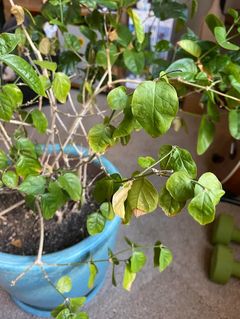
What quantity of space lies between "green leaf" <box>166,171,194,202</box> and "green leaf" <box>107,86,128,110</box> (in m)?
0.13

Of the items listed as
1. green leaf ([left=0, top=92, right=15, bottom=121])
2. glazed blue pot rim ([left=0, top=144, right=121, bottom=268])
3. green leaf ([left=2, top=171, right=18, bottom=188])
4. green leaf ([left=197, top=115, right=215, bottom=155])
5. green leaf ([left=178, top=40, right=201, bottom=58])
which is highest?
green leaf ([left=178, top=40, right=201, bottom=58])

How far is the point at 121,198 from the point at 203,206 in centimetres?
12

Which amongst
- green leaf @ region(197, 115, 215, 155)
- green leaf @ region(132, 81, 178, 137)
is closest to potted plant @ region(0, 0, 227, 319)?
green leaf @ region(132, 81, 178, 137)

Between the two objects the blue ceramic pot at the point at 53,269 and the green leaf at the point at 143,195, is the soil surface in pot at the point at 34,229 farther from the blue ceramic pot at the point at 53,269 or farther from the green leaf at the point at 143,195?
the green leaf at the point at 143,195

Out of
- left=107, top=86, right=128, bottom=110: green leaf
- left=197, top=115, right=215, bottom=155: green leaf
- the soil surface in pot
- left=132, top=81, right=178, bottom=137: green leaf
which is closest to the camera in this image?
left=132, top=81, right=178, bottom=137: green leaf

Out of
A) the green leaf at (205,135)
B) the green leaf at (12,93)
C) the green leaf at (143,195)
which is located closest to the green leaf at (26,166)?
the green leaf at (12,93)

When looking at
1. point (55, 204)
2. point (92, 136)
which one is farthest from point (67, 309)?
point (92, 136)

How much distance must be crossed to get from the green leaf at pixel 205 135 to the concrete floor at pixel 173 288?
58 centimetres

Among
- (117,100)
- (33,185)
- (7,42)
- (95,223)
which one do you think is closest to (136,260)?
(95,223)

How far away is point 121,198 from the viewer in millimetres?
483

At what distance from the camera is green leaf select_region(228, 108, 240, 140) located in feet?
2.29

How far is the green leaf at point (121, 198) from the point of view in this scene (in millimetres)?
478

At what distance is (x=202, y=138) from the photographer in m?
0.74

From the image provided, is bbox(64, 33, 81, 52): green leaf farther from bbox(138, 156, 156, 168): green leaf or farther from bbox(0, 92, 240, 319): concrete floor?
bbox(0, 92, 240, 319): concrete floor
